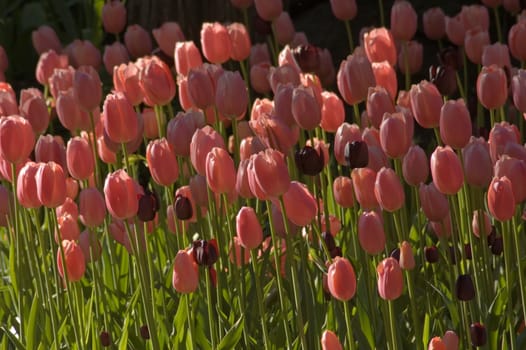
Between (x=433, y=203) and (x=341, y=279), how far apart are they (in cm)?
45

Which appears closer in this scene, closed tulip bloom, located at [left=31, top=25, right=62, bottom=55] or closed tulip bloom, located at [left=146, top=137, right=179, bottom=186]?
closed tulip bloom, located at [left=146, top=137, right=179, bottom=186]

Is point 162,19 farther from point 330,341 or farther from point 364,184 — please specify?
point 330,341

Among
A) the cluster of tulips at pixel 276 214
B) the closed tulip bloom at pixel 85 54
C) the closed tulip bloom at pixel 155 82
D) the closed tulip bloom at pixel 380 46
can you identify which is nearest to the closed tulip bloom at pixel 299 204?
the cluster of tulips at pixel 276 214

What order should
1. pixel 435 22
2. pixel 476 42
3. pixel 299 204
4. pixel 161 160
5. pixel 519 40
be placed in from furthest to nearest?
pixel 435 22
pixel 476 42
pixel 519 40
pixel 161 160
pixel 299 204

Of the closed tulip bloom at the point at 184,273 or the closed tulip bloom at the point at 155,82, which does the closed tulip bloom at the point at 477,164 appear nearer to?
the closed tulip bloom at the point at 184,273

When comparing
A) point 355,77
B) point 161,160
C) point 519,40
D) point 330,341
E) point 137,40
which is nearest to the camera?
point 330,341

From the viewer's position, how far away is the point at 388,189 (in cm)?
206

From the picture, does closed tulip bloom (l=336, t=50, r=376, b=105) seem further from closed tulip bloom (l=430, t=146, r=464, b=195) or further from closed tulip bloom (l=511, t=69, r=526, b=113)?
closed tulip bloom (l=430, t=146, r=464, b=195)

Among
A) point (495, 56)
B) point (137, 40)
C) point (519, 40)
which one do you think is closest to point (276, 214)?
point (495, 56)

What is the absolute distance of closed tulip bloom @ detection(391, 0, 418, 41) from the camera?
3355 mm

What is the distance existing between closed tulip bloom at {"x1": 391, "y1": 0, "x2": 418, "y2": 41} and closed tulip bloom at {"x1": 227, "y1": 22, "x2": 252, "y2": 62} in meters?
0.48

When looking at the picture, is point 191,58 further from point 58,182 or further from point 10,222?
point 58,182

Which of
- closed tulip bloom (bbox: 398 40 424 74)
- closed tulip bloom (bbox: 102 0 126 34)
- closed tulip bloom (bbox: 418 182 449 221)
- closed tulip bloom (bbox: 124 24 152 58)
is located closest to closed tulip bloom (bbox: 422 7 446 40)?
closed tulip bloom (bbox: 398 40 424 74)

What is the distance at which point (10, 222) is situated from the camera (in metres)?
2.83
